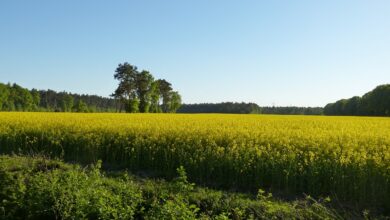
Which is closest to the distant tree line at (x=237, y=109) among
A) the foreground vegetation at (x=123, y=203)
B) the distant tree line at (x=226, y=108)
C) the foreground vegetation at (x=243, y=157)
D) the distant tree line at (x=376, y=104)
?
the distant tree line at (x=226, y=108)

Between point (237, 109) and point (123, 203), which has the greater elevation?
point (237, 109)

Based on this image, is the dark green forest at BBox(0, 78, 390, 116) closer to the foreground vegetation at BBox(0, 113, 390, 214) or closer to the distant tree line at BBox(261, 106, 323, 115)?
the distant tree line at BBox(261, 106, 323, 115)

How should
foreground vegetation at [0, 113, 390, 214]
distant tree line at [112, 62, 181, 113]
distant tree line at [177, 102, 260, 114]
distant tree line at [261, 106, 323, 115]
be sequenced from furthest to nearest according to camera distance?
distant tree line at [261, 106, 323, 115]
distant tree line at [177, 102, 260, 114]
distant tree line at [112, 62, 181, 113]
foreground vegetation at [0, 113, 390, 214]

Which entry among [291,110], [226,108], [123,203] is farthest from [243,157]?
[291,110]

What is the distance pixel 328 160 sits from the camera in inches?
455

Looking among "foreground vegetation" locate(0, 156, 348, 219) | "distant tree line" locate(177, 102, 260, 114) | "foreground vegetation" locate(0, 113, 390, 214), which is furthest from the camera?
"distant tree line" locate(177, 102, 260, 114)

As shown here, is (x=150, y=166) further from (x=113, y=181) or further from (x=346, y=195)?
(x=346, y=195)

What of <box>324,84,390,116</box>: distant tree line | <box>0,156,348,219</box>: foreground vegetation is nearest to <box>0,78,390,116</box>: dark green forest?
<box>324,84,390,116</box>: distant tree line

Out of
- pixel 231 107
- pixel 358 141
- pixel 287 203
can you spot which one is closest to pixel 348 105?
pixel 231 107

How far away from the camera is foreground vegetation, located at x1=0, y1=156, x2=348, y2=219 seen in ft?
25.6

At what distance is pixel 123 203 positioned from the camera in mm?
8570

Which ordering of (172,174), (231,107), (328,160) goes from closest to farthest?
1. (328,160)
2. (172,174)
3. (231,107)

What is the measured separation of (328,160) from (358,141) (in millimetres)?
4748

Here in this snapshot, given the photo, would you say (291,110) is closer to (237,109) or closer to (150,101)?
(237,109)
